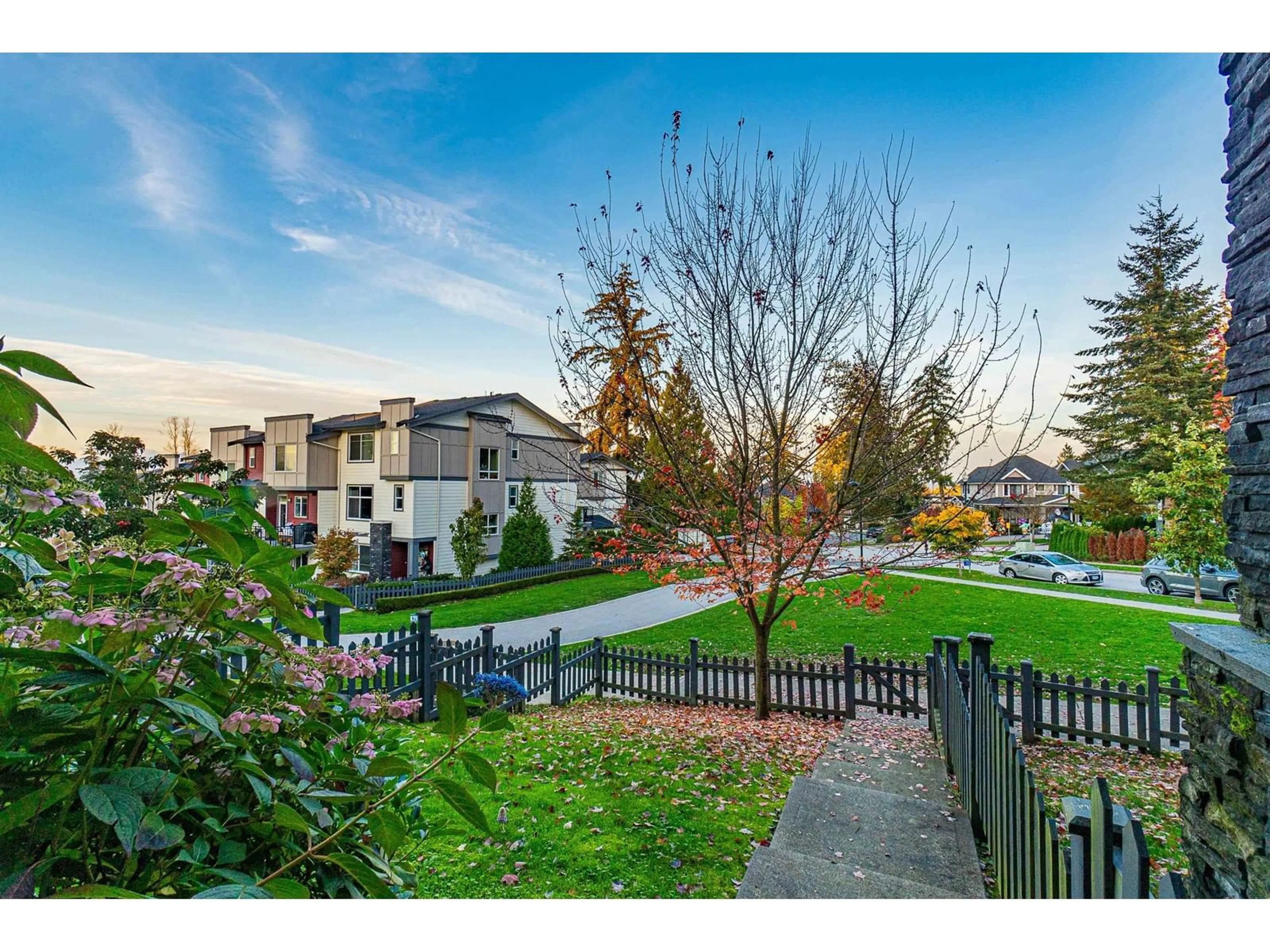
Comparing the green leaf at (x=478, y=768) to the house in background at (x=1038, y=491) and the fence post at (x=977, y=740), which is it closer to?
the fence post at (x=977, y=740)

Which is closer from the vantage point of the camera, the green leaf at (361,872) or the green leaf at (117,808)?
the green leaf at (117,808)

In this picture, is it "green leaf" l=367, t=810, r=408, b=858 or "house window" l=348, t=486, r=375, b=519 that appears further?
"house window" l=348, t=486, r=375, b=519

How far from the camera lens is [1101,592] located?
12.0 metres

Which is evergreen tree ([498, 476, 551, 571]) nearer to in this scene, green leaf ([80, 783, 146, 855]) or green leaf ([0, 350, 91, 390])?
green leaf ([0, 350, 91, 390])

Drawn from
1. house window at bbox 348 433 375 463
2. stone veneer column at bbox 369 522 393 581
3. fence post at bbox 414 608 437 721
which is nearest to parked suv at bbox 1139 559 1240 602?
fence post at bbox 414 608 437 721

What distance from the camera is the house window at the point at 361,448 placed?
1623 cm

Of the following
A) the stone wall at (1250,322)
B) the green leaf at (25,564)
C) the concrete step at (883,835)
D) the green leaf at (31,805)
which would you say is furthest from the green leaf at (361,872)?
the stone wall at (1250,322)

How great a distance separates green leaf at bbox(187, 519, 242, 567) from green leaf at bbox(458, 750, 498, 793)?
1.38ft

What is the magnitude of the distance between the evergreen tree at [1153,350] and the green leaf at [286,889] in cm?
2040

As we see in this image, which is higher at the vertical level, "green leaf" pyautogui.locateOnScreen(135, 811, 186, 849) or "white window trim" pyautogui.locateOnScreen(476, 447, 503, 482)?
"white window trim" pyautogui.locateOnScreen(476, 447, 503, 482)

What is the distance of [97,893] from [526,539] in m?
15.2

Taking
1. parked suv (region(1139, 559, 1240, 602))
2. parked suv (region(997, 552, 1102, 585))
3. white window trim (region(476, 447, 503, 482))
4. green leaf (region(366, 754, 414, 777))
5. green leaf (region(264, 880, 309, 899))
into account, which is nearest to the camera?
green leaf (region(264, 880, 309, 899))

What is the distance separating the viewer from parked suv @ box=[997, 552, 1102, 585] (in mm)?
13297
